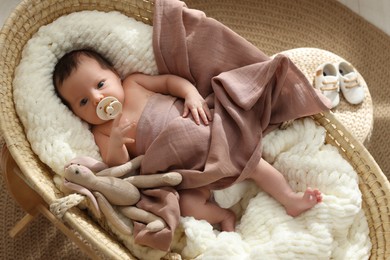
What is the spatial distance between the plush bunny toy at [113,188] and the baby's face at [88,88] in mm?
137

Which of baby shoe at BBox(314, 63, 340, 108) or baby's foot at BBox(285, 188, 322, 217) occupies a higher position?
baby shoe at BBox(314, 63, 340, 108)

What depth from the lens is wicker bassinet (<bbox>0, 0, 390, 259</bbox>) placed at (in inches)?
47.9

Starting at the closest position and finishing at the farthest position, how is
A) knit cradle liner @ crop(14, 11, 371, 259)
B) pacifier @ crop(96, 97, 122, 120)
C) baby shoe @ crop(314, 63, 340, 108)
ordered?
knit cradle liner @ crop(14, 11, 371, 259) < pacifier @ crop(96, 97, 122, 120) < baby shoe @ crop(314, 63, 340, 108)

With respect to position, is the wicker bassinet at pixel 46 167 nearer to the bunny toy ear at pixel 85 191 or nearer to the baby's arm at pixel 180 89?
the bunny toy ear at pixel 85 191

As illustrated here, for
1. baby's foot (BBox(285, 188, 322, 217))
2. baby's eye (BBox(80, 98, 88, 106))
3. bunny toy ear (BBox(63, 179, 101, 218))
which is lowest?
bunny toy ear (BBox(63, 179, 101, 218))

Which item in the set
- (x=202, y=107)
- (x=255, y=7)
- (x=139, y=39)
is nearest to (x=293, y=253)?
(x=202, y=107)

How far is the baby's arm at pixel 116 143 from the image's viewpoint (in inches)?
48.8

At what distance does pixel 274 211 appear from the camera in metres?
1.28

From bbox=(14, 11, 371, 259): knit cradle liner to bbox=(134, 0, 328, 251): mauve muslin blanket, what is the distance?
0.05 m

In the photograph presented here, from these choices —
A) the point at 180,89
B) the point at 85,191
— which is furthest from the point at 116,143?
the point at 180,89

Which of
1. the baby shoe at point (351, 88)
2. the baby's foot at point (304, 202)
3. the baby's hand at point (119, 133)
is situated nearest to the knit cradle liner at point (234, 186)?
the baby's foot at point (304, 202)

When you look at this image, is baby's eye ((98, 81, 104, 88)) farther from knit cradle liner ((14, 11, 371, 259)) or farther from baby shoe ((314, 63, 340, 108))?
baby shoe ((314, 63, 340, 108))

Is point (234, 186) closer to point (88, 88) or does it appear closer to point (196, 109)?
point (196, 109)

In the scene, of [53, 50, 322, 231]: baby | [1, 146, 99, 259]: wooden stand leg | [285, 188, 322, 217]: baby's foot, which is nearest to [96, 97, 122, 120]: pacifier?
[53, 50, 322, 231]: baby
